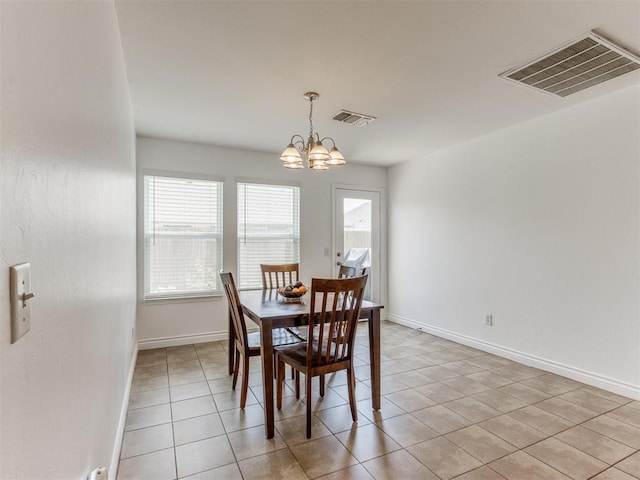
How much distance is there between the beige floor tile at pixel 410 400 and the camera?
2623mm

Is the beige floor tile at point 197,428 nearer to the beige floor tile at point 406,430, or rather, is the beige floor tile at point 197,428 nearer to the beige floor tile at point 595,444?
the beige floor tile at point 406,430

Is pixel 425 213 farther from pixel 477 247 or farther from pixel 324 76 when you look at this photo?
pixel 324 76

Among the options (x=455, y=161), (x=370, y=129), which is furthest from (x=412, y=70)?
(x=455, y=161)

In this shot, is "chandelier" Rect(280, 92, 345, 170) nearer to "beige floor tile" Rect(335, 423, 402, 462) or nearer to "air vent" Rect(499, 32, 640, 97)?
"air vent" Rect(499, 32, 640, 97)

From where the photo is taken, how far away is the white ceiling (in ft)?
6.17

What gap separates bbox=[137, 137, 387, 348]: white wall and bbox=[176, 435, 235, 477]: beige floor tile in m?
2.23

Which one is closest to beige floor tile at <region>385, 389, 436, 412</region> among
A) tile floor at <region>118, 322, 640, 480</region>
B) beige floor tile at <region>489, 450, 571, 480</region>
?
tile floor at <region>118, 322, 640, 480</region>

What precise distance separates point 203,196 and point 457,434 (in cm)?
361

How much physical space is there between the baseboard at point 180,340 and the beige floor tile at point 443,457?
293cm

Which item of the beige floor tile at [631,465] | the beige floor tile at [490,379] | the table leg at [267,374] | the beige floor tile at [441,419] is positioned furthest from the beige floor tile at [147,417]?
the beige floor tile at [631,465]

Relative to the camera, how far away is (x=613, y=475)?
6.10ft

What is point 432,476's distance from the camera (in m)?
1.85

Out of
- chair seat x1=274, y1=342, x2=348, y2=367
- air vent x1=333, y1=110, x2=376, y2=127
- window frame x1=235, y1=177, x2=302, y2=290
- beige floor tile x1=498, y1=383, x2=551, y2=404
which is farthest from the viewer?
window frame x1=235, y1=177, x2=302, y2=290

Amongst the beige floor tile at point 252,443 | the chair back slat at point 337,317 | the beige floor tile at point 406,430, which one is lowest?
the beige floor tile at point 406,430
